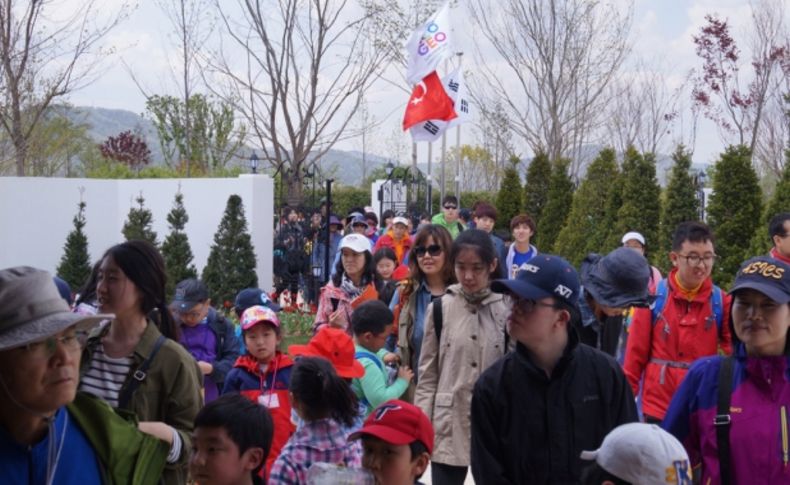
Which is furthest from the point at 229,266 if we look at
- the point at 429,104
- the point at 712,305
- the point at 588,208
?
the point at 712,305

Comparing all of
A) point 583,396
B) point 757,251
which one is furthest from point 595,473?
point 757,251

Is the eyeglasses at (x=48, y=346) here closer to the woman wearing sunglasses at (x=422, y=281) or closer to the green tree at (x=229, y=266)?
the woman wearing sunglasses at (x=422, y=281)

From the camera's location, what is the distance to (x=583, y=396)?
10.9ft

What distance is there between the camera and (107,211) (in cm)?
1933

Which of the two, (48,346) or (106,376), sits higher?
(48,346)

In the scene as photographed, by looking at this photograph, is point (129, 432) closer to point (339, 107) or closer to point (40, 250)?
point (40, 250)

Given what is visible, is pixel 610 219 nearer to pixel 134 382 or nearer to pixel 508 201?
pixel 508 201

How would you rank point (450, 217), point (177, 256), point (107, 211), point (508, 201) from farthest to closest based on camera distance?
point (508, 201) → point (107, 211) → point (177, 256) → point (450, 217)

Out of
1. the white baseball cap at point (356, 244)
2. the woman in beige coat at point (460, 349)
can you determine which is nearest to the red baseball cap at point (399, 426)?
the woman in beige coat at point (460, 349)

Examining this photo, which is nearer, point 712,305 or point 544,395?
point 544,395

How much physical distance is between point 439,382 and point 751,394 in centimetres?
197

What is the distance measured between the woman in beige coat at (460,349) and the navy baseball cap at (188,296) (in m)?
2.05

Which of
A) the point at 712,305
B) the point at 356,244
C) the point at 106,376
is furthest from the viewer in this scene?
the point at 356,244

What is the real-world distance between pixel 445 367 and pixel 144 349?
1905mm
